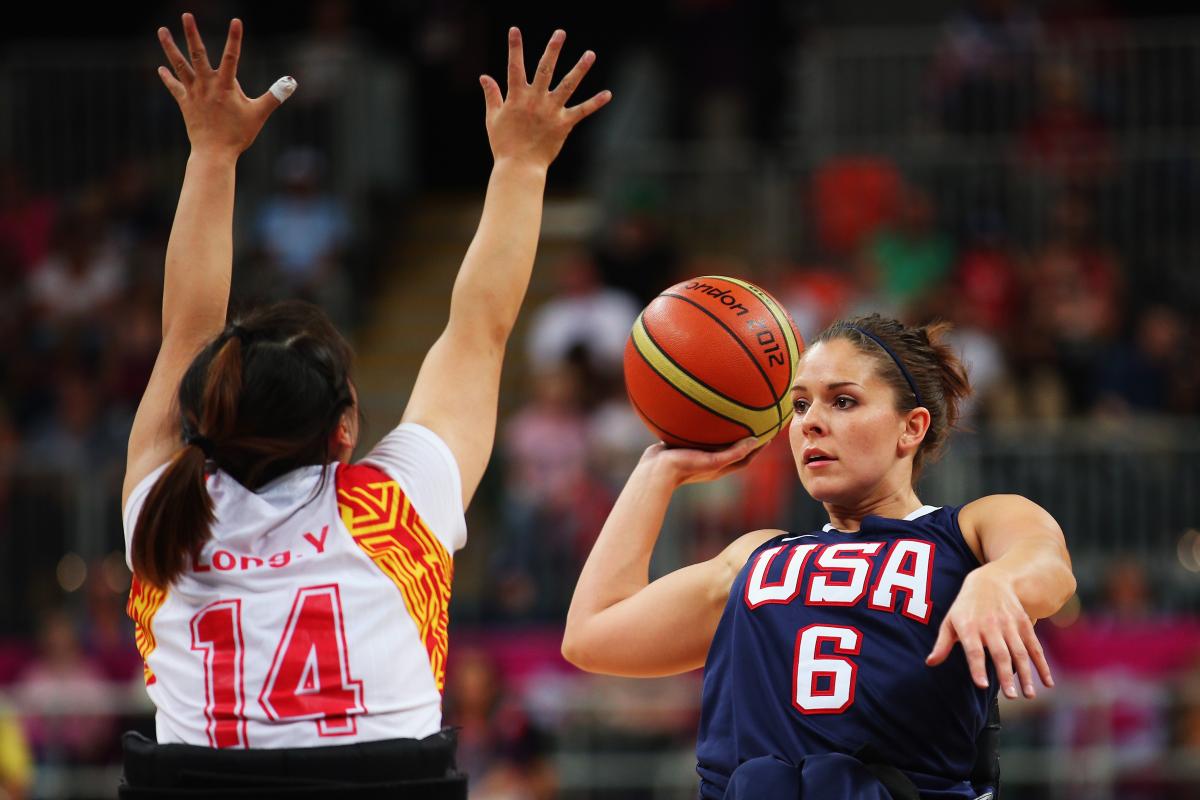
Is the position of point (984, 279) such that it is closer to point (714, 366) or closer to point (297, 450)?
point (714, 366)

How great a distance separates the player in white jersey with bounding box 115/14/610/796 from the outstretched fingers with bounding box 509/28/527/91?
2.66 feet

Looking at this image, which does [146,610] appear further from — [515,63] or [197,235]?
[515,63]

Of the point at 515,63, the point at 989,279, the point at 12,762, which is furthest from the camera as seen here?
the point at 989,279

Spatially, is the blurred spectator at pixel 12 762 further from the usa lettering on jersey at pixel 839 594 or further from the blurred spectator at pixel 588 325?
the usa lettering on jersey at pixel 839 594

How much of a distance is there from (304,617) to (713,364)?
57.7 inches

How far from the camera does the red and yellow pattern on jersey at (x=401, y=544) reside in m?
3.39

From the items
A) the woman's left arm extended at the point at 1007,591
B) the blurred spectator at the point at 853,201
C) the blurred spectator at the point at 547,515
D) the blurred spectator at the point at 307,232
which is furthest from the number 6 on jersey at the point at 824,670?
the blurred spectator at the point at 307,232

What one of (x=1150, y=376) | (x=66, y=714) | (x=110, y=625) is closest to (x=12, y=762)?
(x=66, y=714)

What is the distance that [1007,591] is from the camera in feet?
11.0

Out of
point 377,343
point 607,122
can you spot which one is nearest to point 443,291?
point 377,343

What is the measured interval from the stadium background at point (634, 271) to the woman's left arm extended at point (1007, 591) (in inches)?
225

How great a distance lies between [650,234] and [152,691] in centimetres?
1002

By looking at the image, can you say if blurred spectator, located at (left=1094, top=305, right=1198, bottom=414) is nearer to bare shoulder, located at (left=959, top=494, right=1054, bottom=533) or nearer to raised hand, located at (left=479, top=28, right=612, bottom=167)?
bare shoulder, located at (left=959, top=494, right=1054, bottom=533)

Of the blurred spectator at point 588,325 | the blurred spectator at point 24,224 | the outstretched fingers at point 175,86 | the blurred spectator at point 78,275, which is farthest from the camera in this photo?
the blurred spectator at point 24,224
